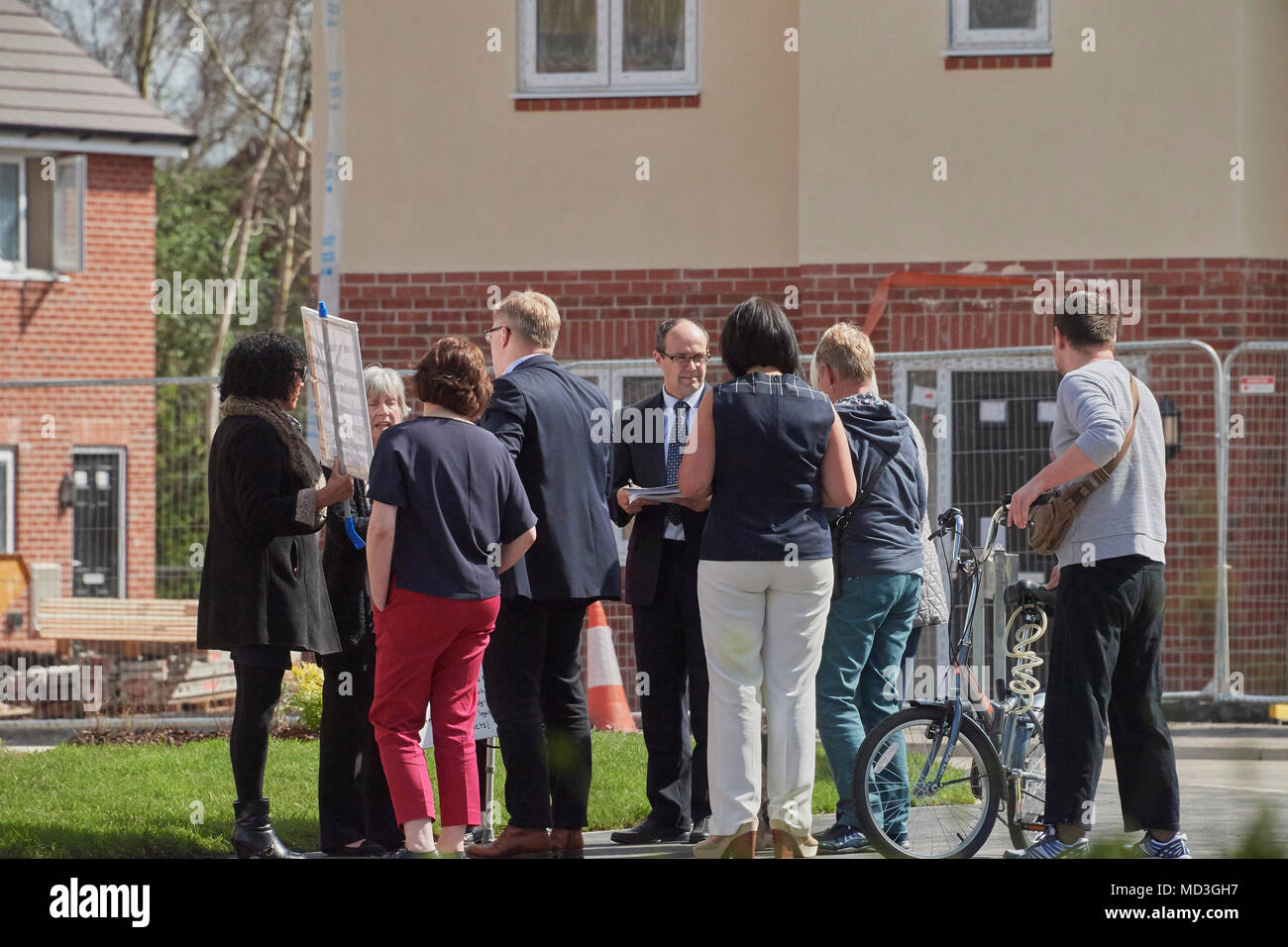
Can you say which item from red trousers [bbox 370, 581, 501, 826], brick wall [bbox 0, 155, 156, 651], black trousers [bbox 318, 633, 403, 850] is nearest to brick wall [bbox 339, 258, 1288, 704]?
black trousers [bbox 318, 633, 403, 850]

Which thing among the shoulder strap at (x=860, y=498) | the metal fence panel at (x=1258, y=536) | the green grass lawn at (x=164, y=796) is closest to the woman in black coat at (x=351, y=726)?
the green grass lawn at (x=164, y=796)

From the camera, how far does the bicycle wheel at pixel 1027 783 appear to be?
607 centimetres

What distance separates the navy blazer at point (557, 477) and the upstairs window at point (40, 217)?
58.1ft

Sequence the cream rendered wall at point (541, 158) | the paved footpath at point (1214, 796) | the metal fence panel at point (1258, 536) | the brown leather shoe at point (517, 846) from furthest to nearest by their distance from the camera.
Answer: the cream rendered wall at point (541, 158), the metal fence panel at point (1258, 536), the brown leather shoe at point (517, 846), the paved footpath at point (1214, 796)

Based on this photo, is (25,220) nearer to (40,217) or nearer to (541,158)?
(40,217)

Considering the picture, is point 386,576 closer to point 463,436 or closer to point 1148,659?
point 463,436

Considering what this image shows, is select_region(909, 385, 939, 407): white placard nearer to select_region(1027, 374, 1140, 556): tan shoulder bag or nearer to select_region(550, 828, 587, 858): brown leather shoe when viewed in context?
select_region(1027, 374, 1140, 556): tan shoulder bag

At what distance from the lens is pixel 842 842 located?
626cm

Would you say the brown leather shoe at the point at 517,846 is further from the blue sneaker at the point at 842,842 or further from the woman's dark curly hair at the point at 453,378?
the woman's dark curly hair at the point at 453,378

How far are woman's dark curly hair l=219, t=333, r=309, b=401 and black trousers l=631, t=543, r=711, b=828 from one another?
1598 mm

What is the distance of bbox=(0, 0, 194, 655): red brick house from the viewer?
66.3ft

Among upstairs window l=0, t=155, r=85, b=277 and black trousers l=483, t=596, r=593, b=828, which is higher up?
upstairs window l=0, t=155, r=85, b=277

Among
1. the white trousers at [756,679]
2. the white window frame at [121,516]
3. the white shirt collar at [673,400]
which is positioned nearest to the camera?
the white trousers at [756,679]
